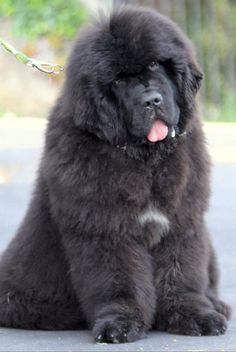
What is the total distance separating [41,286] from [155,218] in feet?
2.35

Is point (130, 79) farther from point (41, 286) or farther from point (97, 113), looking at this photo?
point (41, 286)

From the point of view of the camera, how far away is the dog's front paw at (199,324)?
4.35m

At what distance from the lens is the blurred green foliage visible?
19812mm

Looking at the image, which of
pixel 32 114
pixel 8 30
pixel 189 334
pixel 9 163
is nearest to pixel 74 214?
pixel 189 334

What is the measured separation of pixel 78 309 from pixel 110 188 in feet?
2.21

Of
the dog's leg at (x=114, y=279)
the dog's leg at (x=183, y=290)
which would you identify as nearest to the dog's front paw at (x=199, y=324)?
the dog's leg at (x=183, y=290)

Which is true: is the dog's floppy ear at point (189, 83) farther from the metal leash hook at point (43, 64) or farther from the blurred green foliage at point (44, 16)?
the blurred green foliage at point (44, 16)

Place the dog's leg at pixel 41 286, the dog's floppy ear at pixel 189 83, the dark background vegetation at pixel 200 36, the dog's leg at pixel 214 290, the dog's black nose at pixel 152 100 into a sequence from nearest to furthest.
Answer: the dog's black nose at pixel 152 100 < the dog's floppy ear at pixel 189 83 < the dog's leg at pixel 41 286 < the dog's leg at pixel 214 290 < the dark background vegetation at pixel 200 36

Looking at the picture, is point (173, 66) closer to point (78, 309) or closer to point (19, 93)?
point (78, 309)

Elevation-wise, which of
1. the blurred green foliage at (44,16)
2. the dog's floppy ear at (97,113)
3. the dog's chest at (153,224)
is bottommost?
the dog's chest at (153,224)

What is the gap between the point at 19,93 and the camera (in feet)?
62.6

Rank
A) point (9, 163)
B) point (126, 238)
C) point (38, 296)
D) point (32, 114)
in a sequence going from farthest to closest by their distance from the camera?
1. point (32, 114)
2. point (9, 163)
3. point (38, 296)
4. point (126, 238)

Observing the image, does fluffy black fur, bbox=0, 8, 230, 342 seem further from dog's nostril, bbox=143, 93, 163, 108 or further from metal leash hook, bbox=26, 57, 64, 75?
metal leash hook, bbox=26, 57, 64, 75

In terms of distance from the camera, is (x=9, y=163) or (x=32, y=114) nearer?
(x=9, y=163)
